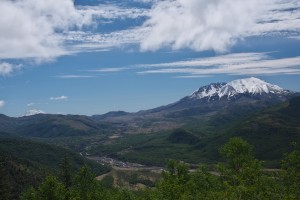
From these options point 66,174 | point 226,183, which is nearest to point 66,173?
point 66,174

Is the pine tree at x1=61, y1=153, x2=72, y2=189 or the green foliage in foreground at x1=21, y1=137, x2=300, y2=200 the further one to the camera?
the pine tree at x1=61, y1=153, x2=72, y2=189

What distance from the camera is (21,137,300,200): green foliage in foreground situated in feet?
269

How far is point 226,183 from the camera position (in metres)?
83.2

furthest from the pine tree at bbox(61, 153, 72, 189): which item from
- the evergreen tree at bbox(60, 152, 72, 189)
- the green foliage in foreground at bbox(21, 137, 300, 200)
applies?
the green foliage in foreground at bbox(21, 137, 300, 200)

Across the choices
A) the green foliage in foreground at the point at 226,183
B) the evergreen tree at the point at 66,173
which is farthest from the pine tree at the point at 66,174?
the green foliage in foreground at the point at 226,183

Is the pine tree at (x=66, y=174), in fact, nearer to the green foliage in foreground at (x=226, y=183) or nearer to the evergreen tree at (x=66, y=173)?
the evergreen tree at (x=66, y=173)

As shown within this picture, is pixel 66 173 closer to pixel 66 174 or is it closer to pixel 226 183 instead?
pixel 66 174

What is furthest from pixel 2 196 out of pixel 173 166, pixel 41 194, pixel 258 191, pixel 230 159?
pixel 258 191

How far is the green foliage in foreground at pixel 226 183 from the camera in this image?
82.1m

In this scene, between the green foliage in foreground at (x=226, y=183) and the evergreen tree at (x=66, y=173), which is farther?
the evergreen tree at (x=66, y=173)

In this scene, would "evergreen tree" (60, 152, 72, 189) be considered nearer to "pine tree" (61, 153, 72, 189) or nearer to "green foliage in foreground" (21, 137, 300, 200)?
"pine tree" (61, 153, 72, 189)

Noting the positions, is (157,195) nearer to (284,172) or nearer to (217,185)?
(217,185)

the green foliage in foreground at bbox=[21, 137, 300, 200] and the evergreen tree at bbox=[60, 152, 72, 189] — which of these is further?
the evergreen tree at bbox=[60, 152, 72, 189]

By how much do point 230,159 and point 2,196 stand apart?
84395 mm
